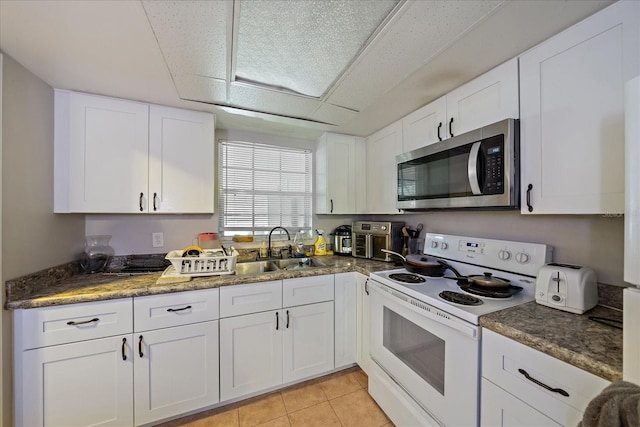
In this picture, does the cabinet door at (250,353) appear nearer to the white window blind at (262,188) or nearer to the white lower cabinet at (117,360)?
the white lower cabinet at (117,360)

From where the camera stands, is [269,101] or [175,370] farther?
[269,101]

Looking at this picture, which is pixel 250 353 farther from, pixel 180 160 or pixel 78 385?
pixel 180 160

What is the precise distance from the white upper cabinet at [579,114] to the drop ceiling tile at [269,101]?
1280 mm

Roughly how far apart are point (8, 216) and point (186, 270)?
2.96 feet

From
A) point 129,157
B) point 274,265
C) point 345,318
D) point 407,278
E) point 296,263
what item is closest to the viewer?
point 407,278

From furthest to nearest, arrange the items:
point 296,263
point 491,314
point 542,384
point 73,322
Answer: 1. point 296,263
2. point 73,322
3. point 491,314
4. point 542,384

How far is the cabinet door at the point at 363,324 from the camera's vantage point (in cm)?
185

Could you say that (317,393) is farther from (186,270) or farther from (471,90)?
(471,90)

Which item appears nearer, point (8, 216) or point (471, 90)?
point (8, 216)

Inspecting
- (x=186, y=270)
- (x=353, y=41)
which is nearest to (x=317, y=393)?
(x=186, y=270)

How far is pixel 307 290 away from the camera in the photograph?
182 centimetres

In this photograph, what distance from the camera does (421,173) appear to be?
1710 mm

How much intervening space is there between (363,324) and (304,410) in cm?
72

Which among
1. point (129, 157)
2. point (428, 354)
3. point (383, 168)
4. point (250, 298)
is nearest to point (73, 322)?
point (250, 298)
